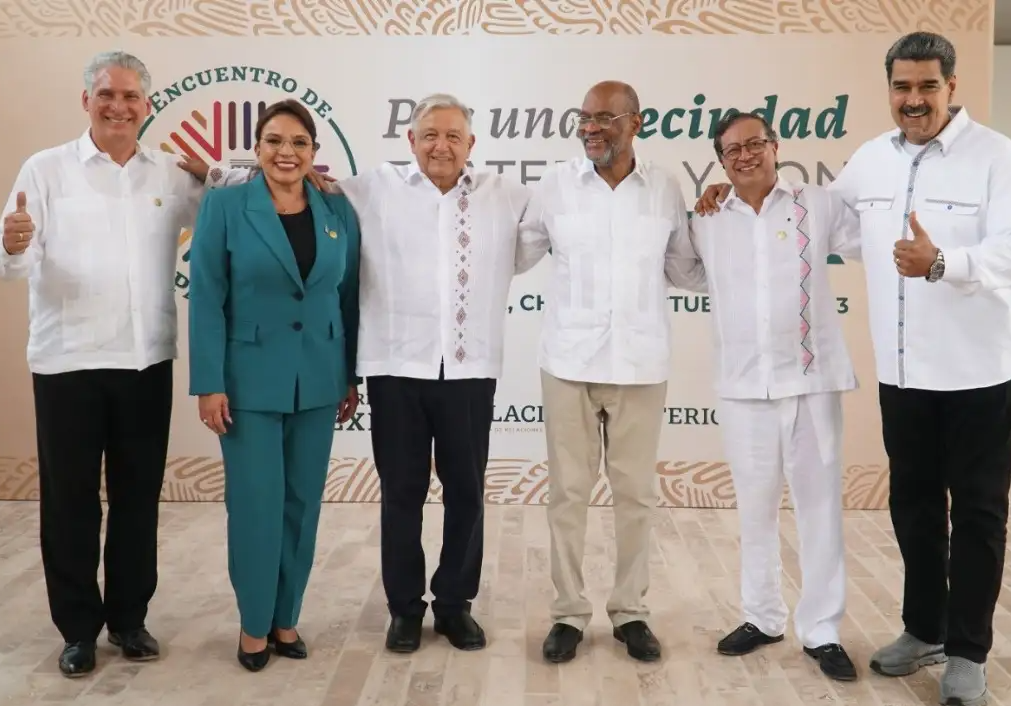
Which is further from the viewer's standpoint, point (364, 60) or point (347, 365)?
point (364, 60)

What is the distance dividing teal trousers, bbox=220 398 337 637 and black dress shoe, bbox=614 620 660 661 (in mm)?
1046

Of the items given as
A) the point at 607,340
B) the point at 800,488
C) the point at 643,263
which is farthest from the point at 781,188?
the point at 800,488

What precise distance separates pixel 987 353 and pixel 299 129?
2077mm

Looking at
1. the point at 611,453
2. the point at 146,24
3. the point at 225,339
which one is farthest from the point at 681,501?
the point at 146,24

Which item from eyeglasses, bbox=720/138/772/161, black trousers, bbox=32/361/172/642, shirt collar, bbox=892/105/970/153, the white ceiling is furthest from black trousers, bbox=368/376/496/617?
the white ceiling

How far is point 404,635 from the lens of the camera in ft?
11.0

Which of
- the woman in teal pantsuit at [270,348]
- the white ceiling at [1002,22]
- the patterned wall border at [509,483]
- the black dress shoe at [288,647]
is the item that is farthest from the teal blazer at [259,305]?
the white ceiling at [1002,22]

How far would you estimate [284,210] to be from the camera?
3.13 m

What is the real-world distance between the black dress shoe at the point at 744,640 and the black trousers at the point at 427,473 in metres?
0.83

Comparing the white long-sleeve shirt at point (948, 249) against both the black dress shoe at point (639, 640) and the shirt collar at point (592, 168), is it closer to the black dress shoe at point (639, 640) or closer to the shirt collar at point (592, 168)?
the shirt collar at point (592, 168)

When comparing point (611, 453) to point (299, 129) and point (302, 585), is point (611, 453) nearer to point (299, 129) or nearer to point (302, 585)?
point (302, 585)

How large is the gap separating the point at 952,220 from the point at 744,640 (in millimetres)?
1457

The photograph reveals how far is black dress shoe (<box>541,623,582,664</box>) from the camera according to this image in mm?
3277

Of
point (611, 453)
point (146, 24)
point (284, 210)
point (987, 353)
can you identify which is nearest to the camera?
point (987, 353)
